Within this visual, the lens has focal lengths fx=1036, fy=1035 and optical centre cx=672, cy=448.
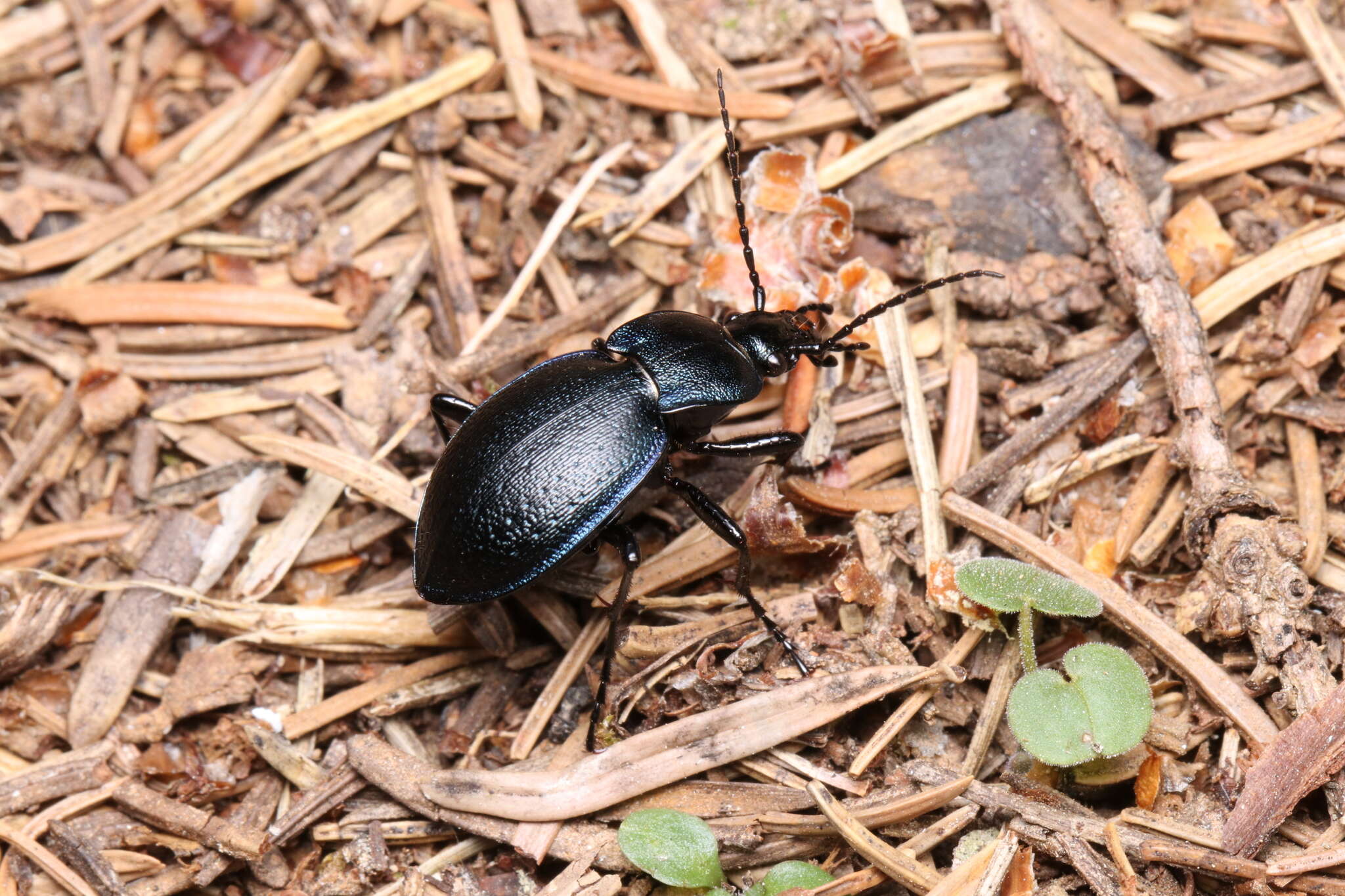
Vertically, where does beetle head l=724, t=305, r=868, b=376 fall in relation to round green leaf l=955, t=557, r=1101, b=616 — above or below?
above

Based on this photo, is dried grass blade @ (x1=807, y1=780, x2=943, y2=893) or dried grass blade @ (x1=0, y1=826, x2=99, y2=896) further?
dried grass blade @ (x1=0, y1=826, x2=99, y2=896)

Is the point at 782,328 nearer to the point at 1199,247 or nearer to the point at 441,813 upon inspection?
the point at 1199,247

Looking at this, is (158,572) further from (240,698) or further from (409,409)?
(409,409)

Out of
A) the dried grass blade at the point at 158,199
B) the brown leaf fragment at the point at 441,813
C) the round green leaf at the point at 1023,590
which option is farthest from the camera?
the dried grass blade at the point at 158,199

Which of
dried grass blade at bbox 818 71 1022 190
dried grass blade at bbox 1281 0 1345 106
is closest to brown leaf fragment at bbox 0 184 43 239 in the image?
dried grass blade at bbox 818 71 1022 190

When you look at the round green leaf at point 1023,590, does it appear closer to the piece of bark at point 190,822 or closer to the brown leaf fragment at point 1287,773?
the brown leaf fragment at point 1287,773

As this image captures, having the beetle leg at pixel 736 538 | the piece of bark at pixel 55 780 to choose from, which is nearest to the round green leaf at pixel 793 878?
the beetle leg at pixel 736 538

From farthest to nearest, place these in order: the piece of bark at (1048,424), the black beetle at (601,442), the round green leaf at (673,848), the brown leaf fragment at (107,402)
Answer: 1. the brown leaf fragment at (107,402)
2. the piece of bark at (1048,424)
3. the black beetle at (601,442)
4. the round green leaf at (673,848)

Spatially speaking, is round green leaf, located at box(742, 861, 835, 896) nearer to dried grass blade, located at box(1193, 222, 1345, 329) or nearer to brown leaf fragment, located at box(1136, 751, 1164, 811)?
brown leaf fragment, located at box(1136, 751, 1164, 811)
